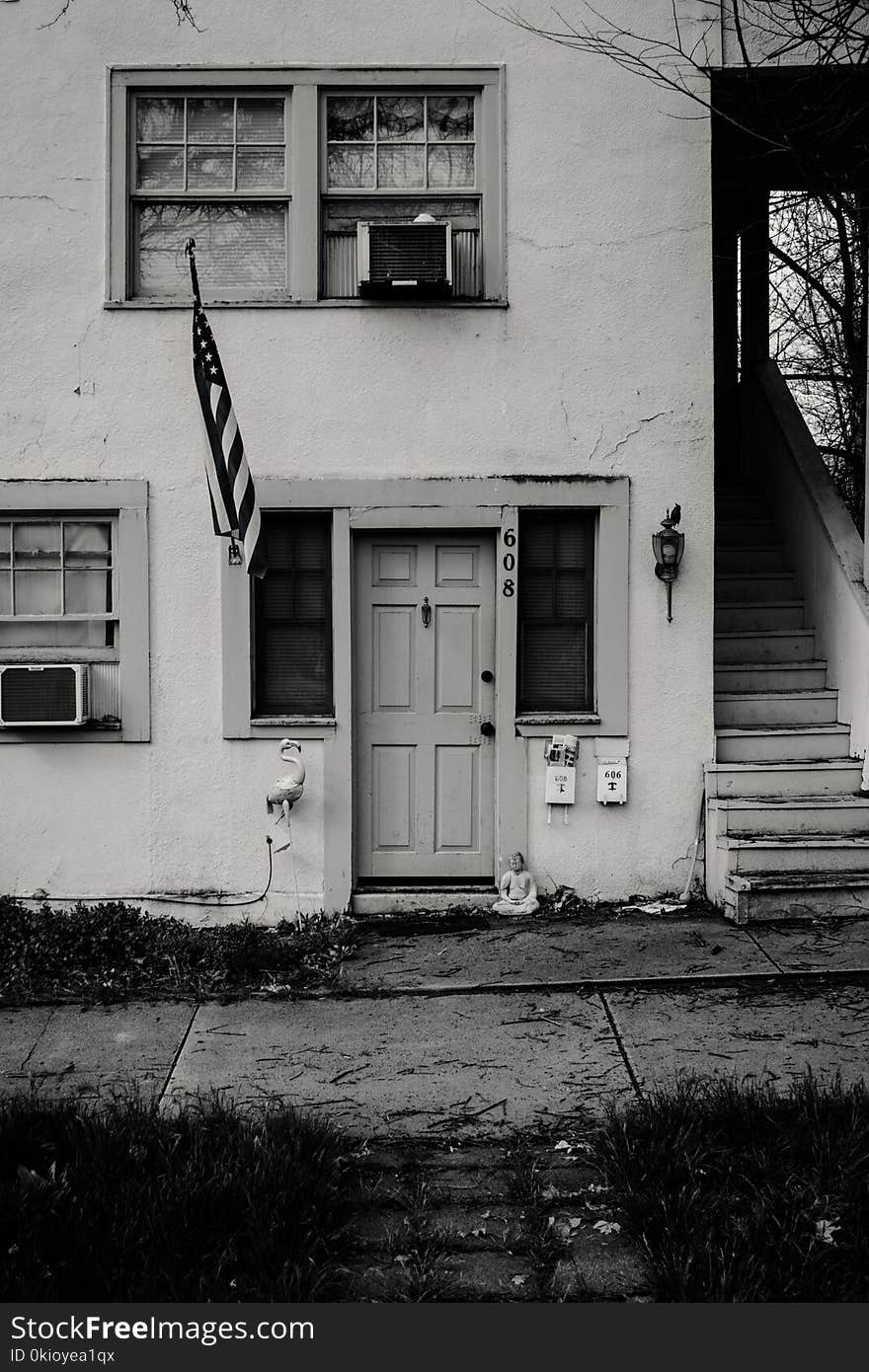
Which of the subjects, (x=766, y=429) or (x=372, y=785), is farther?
(x=766, y=429)

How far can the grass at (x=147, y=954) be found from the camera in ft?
21.2

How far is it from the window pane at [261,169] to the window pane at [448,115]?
38.7 inches

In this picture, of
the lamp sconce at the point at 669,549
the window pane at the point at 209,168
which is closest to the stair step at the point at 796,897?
the lamp sconce at the point at 669,549

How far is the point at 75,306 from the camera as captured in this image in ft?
24.4

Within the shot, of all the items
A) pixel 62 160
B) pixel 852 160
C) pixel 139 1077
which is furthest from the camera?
pixel 852 160

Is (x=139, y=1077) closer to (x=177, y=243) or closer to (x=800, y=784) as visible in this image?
(x=800, y=784)

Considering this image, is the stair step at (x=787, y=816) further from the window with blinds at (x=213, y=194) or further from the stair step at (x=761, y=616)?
the window with blinds at (x=213, y=194)

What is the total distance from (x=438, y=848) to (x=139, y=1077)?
3.05m

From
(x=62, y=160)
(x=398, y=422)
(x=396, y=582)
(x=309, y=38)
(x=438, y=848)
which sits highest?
(x=309, y=38)

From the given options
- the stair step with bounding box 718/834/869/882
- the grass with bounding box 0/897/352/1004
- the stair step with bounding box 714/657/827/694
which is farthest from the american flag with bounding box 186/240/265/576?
the stair step with bounding box 714/657/827/694

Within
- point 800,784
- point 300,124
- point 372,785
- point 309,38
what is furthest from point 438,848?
point 309,38

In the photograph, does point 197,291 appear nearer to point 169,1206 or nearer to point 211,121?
point 211,121

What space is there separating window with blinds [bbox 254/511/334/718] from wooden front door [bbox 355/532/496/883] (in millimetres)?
230

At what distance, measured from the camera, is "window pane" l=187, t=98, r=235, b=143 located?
7.57 meters
